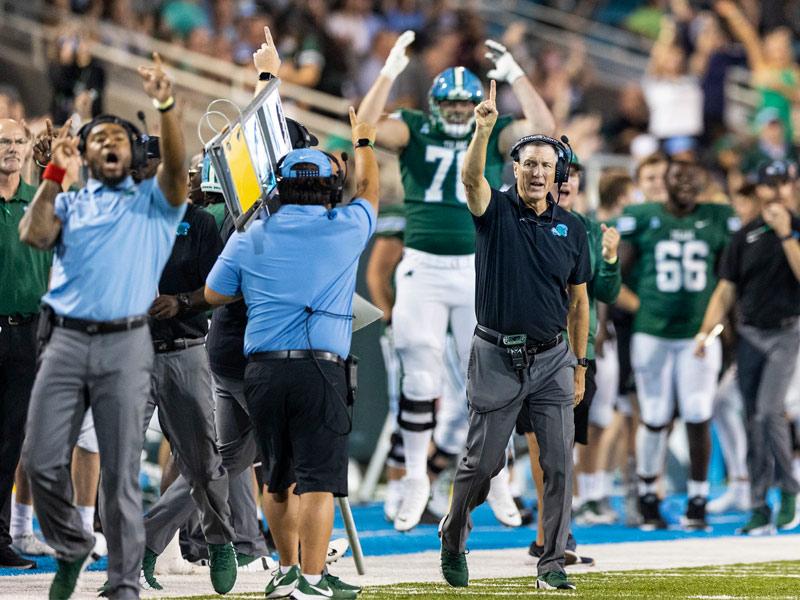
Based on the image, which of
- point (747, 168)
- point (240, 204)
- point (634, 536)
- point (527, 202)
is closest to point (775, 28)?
point (747, 168)

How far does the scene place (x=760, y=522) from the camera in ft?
35.7

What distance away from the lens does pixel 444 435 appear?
36.0 feet

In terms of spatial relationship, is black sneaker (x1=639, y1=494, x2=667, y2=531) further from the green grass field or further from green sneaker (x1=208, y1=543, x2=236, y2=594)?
green sneaker (x1=208, y1=543, x2=236, y2=594)

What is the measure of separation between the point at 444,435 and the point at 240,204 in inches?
170

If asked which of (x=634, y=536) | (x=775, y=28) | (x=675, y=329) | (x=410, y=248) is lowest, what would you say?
(x=634, y=536)

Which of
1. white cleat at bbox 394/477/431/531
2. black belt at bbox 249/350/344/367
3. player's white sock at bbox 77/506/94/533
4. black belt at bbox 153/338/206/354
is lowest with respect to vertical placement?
white cleat at bbox 394/477/431/531

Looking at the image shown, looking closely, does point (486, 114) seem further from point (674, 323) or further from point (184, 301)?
point (674, 323)

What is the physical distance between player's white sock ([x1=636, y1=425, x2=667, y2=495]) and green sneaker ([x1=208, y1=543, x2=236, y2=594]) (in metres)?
4.55

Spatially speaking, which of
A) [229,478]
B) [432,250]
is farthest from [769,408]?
[229,478]

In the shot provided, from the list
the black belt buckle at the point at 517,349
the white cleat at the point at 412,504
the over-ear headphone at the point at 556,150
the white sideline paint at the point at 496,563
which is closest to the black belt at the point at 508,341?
the black belt buckle at the point at 517,349

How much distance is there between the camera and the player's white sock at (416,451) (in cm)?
1015

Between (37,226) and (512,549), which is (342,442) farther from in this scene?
(512,549)

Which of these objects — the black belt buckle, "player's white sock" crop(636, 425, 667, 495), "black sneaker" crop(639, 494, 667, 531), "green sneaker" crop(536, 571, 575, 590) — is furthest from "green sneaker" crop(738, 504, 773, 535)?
the black belt buckle

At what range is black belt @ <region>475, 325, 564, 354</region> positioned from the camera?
7750 mm
